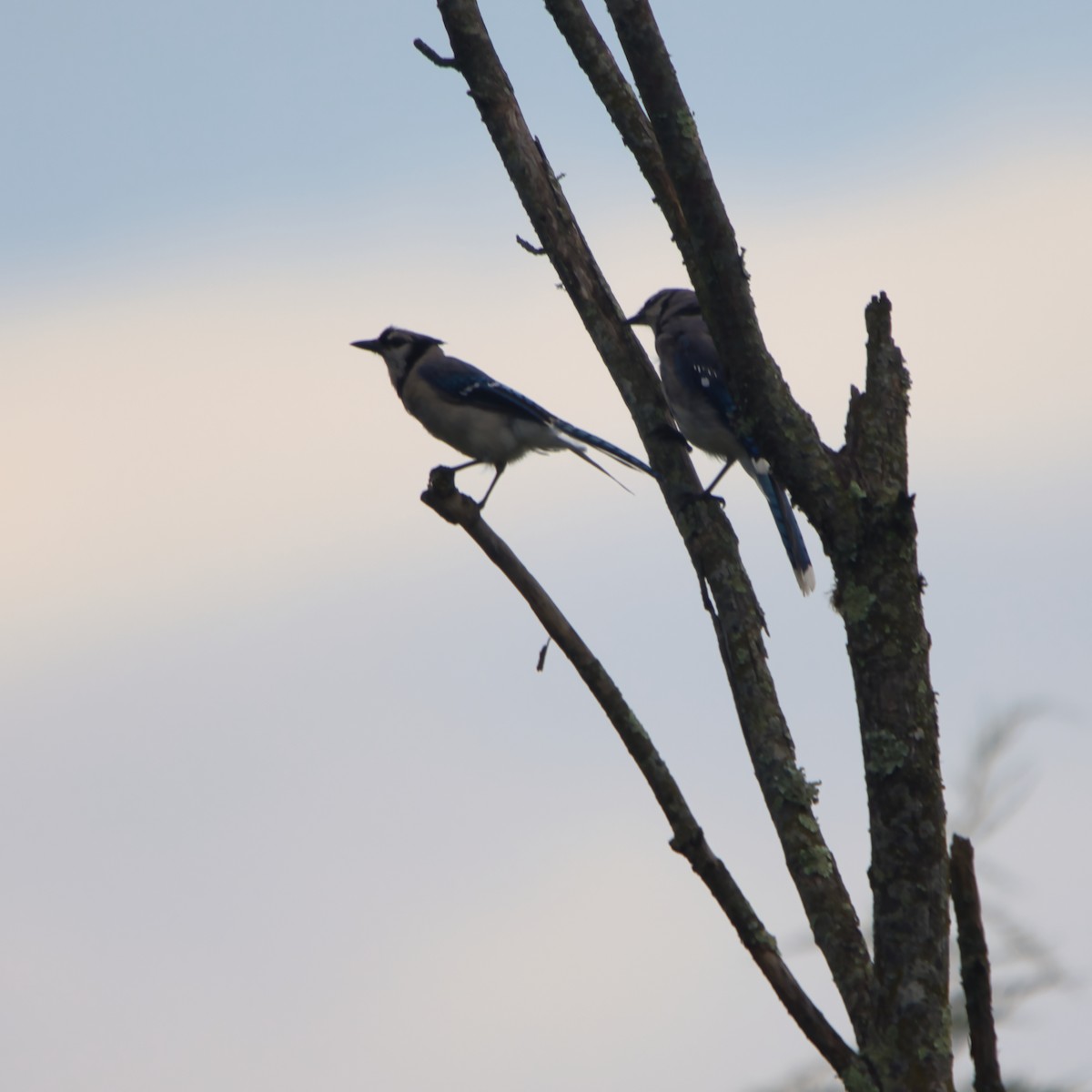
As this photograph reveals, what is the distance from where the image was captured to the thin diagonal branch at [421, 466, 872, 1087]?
3.03m

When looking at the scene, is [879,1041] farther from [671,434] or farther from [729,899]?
[671,434]

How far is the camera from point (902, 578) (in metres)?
3.11

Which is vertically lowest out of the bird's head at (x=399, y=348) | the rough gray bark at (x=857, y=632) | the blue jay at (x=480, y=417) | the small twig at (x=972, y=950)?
the small twig at (x=972, y=950)

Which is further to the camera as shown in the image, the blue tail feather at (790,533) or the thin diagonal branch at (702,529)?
the blue tail feather at (790,533)

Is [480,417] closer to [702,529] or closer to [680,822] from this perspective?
[702,529]

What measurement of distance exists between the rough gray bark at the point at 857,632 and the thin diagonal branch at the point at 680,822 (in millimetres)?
68

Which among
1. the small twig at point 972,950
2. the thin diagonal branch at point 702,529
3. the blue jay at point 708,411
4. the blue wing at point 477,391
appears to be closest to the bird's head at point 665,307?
the blue jay at point 708,411

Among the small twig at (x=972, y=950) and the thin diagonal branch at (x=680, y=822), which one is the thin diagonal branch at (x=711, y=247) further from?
the small twig at (x=972, y=950)

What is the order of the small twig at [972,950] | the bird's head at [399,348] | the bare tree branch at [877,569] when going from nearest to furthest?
the small twig at [972,950] < the bare tree branch at [877,569] < the bird's head at [399,348]

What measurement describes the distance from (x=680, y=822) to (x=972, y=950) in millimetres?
761

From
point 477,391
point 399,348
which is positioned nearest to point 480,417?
point 477,391

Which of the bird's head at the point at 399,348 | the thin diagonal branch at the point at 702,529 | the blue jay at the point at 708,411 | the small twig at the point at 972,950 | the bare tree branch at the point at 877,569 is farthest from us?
the bird's head at the point at 399,348

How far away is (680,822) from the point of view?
3.31 metres

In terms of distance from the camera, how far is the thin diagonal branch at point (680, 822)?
3025 millimetres
